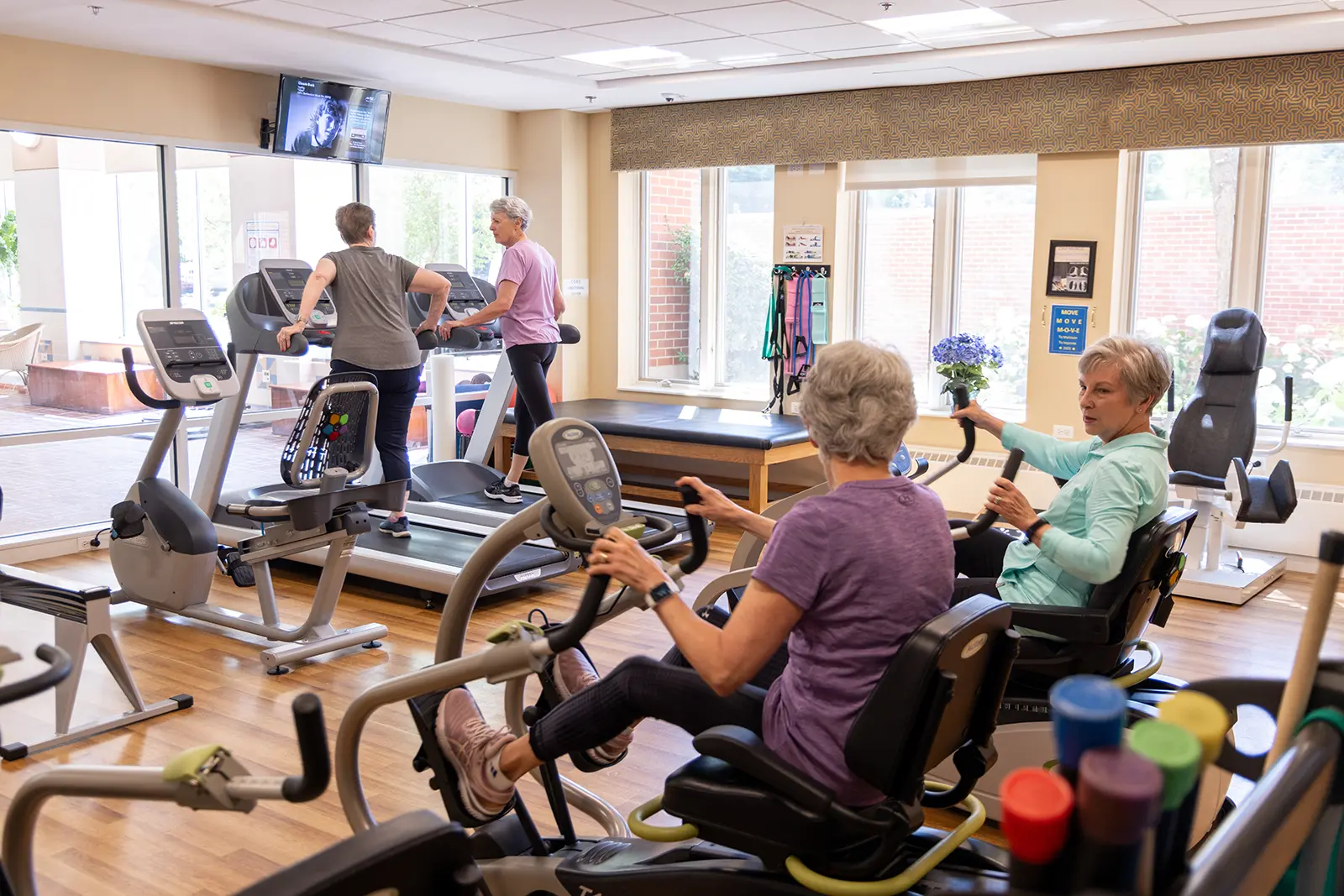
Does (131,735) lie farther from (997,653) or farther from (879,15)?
(879,15)

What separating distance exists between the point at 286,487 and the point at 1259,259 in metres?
5.27

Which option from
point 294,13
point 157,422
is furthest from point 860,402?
point 157,422

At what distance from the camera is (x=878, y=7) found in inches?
199

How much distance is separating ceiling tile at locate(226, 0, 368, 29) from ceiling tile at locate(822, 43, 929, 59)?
2.45 meters

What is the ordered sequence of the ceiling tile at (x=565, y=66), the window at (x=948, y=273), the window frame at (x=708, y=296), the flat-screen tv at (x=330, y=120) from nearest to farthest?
the ceiling tile at (x=565, y=66) < the flat-screen tv at (x=330, y=120) < the window at (x=948, y=273) < the window frame at (x=708, y=296)

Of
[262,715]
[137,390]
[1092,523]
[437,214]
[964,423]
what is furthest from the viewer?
[437,214]

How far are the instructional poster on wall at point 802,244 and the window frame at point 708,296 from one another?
0.38 meters

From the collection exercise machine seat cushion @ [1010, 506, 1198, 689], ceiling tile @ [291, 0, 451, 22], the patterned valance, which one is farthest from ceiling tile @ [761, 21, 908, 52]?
exercise machine seat cushion @ [1010, 506, 1198, 689]

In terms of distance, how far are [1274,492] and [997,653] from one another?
3959 mm

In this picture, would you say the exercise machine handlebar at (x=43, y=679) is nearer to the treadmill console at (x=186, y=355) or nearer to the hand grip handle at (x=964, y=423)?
the hand grip handle at (x=964, y=423)

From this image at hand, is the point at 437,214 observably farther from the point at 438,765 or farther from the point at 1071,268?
the point at 438,765

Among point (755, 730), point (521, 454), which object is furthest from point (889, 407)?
point (521, 454)

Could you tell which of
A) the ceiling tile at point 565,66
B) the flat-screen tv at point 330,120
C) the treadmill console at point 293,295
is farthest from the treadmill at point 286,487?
the ceiling tile at point 565,66

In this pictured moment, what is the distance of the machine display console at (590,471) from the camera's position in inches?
87.5
